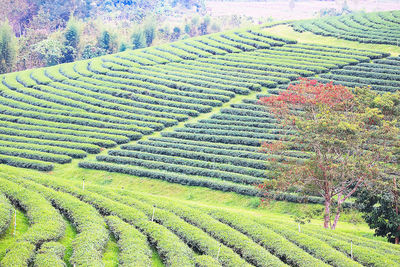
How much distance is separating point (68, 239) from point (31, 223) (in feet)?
6.06

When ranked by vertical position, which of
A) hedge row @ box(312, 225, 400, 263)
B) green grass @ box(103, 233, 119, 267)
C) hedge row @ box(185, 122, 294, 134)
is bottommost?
hedge row @ box(312, 225, 400, 263)

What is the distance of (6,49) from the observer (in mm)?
71000

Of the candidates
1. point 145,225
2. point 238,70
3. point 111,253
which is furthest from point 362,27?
point 111,253

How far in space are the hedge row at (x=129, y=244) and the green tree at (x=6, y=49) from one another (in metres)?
57.5

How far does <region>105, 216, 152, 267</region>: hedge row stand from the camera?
17891mm

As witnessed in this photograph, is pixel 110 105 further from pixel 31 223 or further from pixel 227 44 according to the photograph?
pixel 31 223

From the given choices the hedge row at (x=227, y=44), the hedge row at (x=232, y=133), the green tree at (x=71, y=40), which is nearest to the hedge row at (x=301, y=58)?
the hedge row at (x=227, y=44)

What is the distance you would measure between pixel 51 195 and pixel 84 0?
102 meters

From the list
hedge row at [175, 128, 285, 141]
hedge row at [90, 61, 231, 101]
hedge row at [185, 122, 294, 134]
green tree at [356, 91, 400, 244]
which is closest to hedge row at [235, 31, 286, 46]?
hedge row at [90, 61, 231, 101]

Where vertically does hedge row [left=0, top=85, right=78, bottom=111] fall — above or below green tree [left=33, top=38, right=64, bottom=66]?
below

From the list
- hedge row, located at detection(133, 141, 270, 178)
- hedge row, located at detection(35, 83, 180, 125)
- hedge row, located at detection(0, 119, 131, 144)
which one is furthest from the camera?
hedge row, located at detection(35, 83, 180, 125)

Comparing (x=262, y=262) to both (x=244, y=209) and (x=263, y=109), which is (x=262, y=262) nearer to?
(x=244, y=209)

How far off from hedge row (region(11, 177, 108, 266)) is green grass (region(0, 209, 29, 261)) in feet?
5.80

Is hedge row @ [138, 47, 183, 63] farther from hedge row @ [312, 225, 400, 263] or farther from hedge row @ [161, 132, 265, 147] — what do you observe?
hedge row @ [312, 225, 400, 263]
